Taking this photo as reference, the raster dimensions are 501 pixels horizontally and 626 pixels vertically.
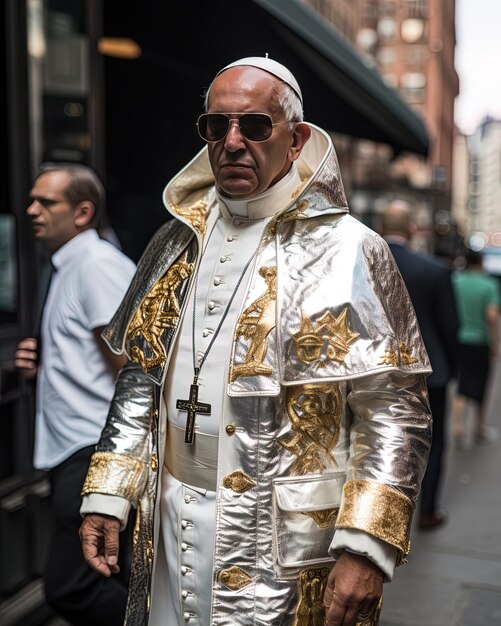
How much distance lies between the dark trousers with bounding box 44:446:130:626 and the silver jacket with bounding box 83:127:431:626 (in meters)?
1.21

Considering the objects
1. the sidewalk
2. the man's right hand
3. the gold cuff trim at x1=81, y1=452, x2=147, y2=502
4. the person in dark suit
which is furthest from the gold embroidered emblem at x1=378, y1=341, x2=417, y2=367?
the person in dark suit

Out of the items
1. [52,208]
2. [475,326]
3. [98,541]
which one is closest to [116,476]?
[98,541]

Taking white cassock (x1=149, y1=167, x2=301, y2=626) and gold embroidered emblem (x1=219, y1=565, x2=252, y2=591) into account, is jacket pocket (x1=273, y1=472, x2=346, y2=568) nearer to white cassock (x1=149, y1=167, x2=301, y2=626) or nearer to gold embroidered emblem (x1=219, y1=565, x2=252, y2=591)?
gold embroidered emblem (x1=219, y1=565, x2=252, y2=591)

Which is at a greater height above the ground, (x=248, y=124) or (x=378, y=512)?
(x=248, y=124)

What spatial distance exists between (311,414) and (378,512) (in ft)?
0.93

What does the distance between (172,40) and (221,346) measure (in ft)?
15.8

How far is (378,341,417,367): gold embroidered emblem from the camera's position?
2.03 m

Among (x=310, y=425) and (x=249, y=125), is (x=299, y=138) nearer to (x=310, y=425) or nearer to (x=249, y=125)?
(x=249, y=125)

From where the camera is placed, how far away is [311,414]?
2.11 m

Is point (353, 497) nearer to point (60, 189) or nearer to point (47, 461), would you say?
point (47, 461)

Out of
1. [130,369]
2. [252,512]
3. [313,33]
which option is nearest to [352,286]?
[252,512]

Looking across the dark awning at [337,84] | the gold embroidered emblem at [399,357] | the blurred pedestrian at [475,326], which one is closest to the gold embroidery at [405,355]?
the gold embroidered emblem at [399,357]

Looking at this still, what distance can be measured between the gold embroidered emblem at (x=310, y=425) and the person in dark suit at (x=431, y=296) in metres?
3.50

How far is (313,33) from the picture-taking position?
485 cm
